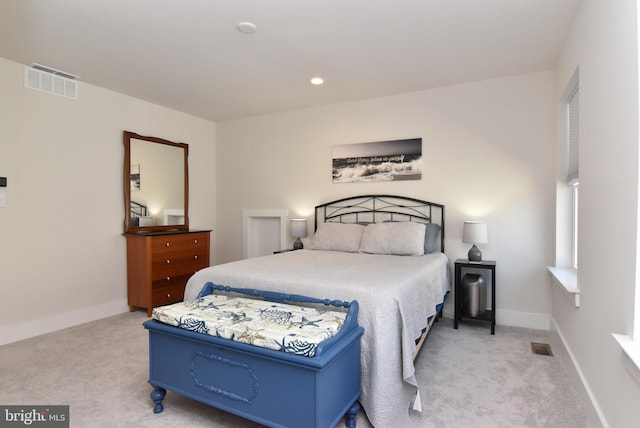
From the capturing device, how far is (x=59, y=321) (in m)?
3.43

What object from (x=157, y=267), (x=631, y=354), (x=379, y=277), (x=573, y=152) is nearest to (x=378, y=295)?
(x=379, y=277)

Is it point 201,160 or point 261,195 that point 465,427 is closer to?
point 261,195

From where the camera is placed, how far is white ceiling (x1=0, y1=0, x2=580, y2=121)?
2336mm

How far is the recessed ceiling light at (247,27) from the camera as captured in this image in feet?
8.21

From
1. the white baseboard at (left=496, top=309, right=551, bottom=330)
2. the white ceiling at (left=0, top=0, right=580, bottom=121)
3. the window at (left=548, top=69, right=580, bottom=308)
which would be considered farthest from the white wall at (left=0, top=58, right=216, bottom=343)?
the window at (left=548, top=69, right=580, bottom=308)

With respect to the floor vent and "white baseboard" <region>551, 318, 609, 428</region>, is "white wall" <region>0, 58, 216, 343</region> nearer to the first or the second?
the floor vent

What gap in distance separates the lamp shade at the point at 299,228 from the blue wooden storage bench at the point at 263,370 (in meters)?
2.30

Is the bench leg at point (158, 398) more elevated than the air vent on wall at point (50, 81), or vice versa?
the air vent on wall at point (50, 81)

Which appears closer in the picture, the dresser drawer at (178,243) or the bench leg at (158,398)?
the bench leg at (158,398)

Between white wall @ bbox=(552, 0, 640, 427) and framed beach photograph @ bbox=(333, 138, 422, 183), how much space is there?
1.72 meters

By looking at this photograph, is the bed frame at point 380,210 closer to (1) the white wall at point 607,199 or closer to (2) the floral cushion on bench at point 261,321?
(1) the white wall at point 607,199

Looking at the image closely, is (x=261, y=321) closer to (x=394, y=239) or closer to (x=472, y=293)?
(x=394, y=239)

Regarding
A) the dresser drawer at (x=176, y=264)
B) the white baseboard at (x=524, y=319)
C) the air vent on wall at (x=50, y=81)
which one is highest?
the air vent on wall at (x=50, y=81)

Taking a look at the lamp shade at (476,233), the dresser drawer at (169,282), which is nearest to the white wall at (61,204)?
the dresser drawer at (169,282)
